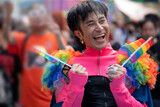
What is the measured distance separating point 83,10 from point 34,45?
2.37m

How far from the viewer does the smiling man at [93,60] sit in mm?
1999

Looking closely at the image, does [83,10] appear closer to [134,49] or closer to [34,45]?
[134,49]

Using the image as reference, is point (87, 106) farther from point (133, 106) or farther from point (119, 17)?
point (119, 17)

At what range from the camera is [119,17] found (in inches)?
271

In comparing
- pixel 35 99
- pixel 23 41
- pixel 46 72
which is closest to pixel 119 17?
pixel 23 41

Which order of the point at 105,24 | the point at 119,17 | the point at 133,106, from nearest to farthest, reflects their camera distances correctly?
the point at 133,106 < the point at 105,24 < the point at 119,17

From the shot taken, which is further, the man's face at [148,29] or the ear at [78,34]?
the man's face at [148,29]

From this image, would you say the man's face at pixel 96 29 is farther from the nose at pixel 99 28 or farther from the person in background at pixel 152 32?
the person in background at pixel 152 32

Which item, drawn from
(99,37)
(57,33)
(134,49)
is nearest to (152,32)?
(57,33)

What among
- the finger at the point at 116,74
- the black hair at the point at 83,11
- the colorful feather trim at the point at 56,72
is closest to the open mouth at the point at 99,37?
the black hair at the point at 83,11

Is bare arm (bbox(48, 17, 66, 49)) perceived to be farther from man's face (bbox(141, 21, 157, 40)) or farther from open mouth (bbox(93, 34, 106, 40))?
open mouth (bbox(93, 34, 106, 40))

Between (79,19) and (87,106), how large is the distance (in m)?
0.72

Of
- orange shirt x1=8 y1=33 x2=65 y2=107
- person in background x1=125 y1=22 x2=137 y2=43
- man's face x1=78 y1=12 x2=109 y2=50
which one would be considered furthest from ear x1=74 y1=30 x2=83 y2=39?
person in background x1=125 y1=22 x2=137 y2=43

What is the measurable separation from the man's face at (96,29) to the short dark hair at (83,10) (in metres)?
0.04
